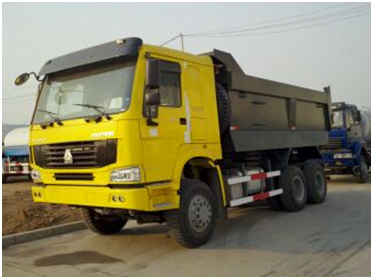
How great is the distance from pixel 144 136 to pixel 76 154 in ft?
3.49

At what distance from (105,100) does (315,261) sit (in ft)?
11.4

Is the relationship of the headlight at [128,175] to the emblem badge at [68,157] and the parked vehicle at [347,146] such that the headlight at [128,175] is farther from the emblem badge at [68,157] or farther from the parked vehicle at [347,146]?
the parked vehicle at [347,146]

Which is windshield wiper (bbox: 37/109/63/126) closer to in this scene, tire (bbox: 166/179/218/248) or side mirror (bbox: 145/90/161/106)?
side mirror (bbox: 145/90/161/106)

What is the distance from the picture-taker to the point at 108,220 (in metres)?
7.29

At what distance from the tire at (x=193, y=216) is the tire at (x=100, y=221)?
1.64 meters

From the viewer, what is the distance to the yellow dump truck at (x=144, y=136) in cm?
534

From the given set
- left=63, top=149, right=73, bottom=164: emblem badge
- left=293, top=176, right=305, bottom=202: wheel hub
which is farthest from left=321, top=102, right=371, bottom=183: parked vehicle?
left=63, top=149, right=73, bottom=164: emblem badge

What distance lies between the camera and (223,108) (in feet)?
22.8

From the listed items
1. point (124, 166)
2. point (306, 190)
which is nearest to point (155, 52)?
point (124, 166)

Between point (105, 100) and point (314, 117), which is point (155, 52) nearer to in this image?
→ point (105, 100)

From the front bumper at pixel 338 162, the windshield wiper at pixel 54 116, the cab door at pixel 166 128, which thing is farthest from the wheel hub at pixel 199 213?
the front bumper at pixel 338 162

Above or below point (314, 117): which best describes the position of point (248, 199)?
below

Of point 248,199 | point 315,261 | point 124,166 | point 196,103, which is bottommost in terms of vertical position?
point 315,261

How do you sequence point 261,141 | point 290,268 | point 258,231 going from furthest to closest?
point 261,141 → point 258,231 → point 290,268
